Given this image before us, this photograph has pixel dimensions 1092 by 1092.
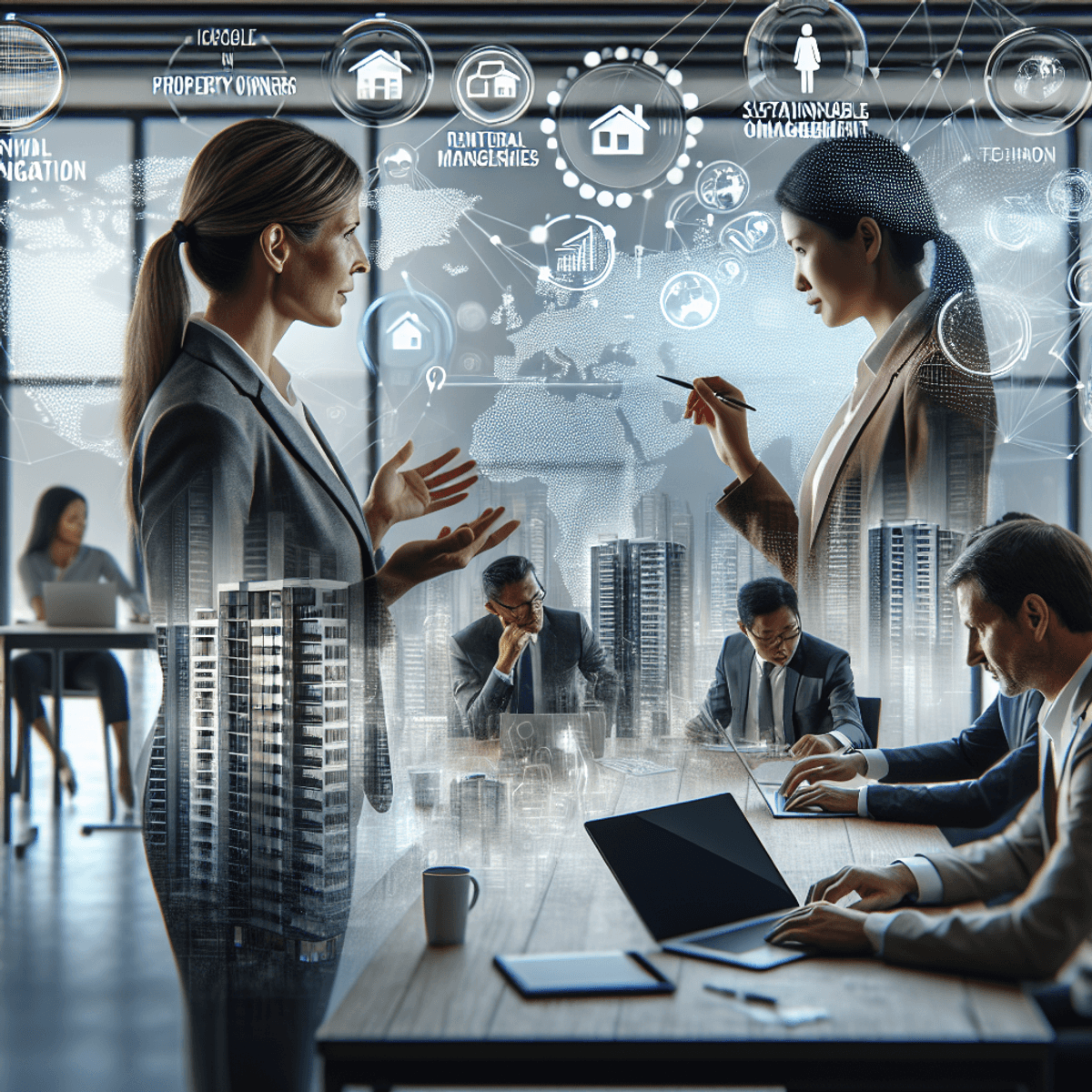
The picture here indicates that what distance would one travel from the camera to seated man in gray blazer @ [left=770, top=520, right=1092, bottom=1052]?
1.36 m

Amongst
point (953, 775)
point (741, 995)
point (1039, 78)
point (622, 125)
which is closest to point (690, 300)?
point (622, 125)

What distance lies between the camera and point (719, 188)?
8.32 ft

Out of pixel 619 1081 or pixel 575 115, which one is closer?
pixel 619 1081

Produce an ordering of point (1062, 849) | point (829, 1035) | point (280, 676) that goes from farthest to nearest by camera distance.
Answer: point (280, 676), point (1062, 849), point (829, 1035)

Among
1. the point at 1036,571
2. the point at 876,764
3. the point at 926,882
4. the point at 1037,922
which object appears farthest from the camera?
the point at 876,764

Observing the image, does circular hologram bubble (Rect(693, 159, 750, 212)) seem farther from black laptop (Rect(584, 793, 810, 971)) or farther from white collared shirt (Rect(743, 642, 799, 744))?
black laptop (Rect(584, 793, 810, 971))

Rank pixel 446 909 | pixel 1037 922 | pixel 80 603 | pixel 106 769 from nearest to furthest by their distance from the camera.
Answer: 1. pixel 1037 922
2. pixel 446 909
3. pixel 80 603
4. pixel 106 769

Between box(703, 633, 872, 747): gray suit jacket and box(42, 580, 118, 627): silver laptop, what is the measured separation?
1.45 meters

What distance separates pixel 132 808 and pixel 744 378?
1.84 meters

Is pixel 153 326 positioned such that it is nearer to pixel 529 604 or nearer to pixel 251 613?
pixel 251 613

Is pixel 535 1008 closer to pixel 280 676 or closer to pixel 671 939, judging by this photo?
pixel 671 939

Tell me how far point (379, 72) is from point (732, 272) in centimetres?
98

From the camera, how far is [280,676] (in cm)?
242

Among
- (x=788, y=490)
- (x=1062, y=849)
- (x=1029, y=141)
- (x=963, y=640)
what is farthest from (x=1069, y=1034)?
(x=1029, y=141)
